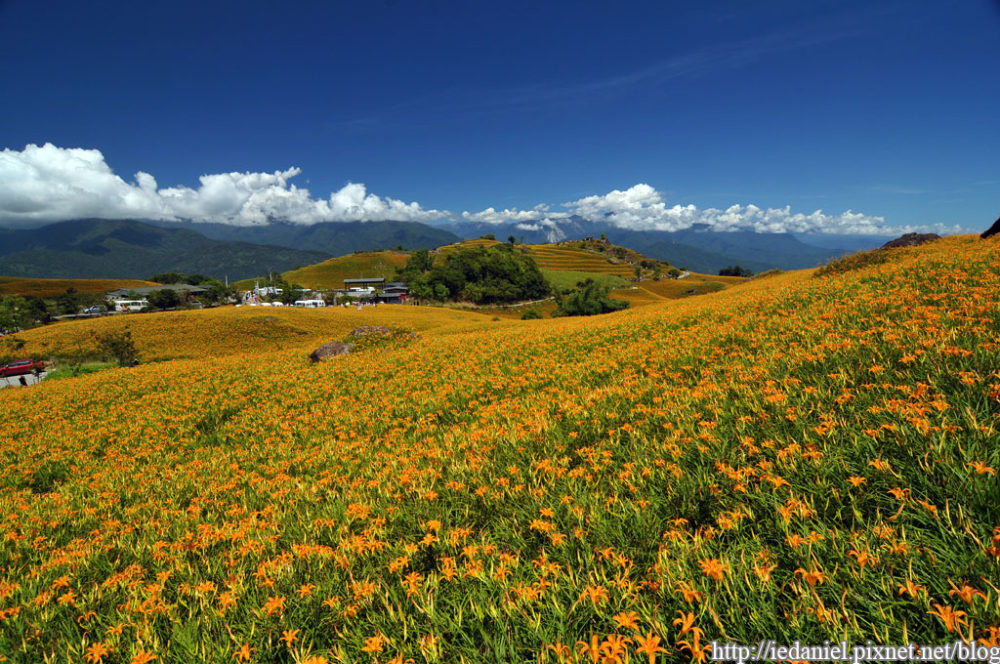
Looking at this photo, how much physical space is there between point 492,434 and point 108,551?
397cm

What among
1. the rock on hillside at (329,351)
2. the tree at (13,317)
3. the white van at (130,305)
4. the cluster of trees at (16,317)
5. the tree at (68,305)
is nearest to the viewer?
the rock on hillside at (329,351)

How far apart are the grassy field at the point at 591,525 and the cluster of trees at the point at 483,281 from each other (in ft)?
329

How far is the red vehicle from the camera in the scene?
2747 centimetres

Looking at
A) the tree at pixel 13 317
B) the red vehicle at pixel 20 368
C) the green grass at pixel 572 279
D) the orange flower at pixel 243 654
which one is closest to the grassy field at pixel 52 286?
the tree at pixel 13 317

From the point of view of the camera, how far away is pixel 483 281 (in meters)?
113

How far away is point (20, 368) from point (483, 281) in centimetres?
9169

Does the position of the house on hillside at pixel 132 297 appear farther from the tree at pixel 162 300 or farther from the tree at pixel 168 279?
the tree at pixel 168 279

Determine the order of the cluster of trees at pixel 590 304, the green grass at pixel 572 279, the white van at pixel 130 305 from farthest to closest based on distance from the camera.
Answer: the green grass at pixel 572 279, the white van at pixel 130 305, the cluster of trees at pixel 590 304

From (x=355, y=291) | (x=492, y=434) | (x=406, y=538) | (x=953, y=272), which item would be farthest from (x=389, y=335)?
(x=355, y=291)

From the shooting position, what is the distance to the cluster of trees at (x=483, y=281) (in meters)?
108

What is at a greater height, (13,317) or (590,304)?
(13,317)

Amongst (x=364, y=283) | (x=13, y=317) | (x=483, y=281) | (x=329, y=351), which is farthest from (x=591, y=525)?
(x=364, y=283)

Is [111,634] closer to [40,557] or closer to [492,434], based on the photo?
[40,557]

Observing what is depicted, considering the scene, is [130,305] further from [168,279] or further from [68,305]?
[168,279]
